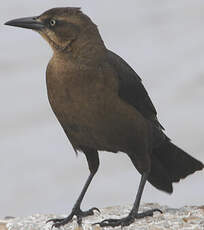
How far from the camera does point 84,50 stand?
6.81 metres

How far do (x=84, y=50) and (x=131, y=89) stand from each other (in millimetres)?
515

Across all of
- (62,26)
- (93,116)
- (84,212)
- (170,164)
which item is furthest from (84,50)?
(170,164)

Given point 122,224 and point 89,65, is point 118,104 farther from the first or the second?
point 122,224

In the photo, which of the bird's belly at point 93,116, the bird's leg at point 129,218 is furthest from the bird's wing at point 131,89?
the bird's leg at point 129,218

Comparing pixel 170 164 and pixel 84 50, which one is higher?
pixel 84 50

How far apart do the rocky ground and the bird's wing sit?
72cm

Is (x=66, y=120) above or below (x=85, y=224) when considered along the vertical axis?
above

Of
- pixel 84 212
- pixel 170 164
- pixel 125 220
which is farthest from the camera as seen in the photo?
pixel 170 164

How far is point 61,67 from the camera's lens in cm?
674

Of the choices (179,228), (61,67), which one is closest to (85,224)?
(179,228)

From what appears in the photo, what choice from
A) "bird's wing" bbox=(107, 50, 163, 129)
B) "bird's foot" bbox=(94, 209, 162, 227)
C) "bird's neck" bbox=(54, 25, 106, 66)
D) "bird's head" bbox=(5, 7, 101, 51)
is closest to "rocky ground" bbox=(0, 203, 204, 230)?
"bird's foot" bbox=(94, 209, 162, 227)

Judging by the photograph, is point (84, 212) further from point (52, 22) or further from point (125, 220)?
point (52, 22)

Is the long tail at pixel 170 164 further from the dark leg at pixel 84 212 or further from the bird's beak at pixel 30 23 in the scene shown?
the bird's beak at pixel 30 23

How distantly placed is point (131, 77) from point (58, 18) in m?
0.74
